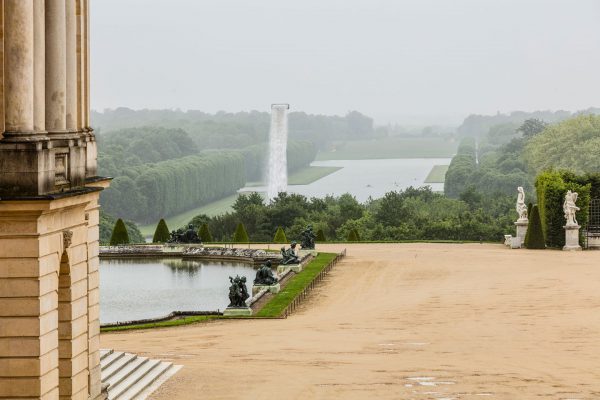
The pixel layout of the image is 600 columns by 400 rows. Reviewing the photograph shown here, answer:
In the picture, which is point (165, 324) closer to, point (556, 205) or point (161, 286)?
point (161, 286)

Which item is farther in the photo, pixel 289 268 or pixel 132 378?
pixel 289 268

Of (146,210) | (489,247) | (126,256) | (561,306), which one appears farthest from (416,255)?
(146,210)

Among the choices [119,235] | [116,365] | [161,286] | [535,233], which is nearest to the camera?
[116,365]

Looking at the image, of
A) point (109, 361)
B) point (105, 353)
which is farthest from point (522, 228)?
point (109, 361)

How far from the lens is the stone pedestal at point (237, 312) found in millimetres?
46781

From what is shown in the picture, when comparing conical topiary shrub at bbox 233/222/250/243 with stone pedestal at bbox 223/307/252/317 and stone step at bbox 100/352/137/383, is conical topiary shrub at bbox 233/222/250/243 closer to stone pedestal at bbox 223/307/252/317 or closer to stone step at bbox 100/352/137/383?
stone pedestal at bbox 223/307/252/317

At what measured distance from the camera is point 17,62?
77.2 feet

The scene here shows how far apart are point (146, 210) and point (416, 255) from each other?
3603 inches

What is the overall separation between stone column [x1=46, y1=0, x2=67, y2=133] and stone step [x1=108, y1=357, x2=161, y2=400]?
7.00 metres

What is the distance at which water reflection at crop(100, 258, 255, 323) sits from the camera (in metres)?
50.3

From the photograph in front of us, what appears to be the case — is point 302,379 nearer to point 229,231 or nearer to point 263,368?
point 263,368

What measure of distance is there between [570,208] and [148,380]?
4008 cm

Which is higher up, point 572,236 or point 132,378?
point 132,378

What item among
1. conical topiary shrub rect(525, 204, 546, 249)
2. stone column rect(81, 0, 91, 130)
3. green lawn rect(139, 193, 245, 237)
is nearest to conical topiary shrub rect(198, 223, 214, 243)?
conical topiary shrub rect(525, 204, 546, 249)
